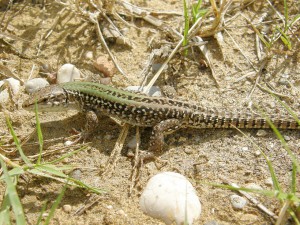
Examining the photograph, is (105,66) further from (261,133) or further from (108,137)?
(261,133)

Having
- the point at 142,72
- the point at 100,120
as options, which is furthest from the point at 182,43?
the point at 100,120

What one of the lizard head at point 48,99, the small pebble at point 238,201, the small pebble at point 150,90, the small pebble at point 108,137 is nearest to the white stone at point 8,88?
the lizard head at point 48,99

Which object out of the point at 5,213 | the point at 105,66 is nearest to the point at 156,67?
the point at 105,66

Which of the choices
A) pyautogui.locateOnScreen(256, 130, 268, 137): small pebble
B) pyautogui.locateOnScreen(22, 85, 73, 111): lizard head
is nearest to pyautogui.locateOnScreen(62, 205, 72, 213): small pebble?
pyautogui.locateOnScreen(22, 85, 73, 111): lizard head

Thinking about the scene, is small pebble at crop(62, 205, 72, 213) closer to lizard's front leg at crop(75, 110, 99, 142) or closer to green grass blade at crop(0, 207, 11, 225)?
green grass blade at crop(0, 207, 11, 225)

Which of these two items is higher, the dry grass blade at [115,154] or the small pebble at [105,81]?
the small pebble at [105,81]

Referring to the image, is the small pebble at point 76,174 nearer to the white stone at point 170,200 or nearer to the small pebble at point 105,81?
the white stone at point 170,200

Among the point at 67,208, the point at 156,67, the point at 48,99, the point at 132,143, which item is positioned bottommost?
the point at 67,208
